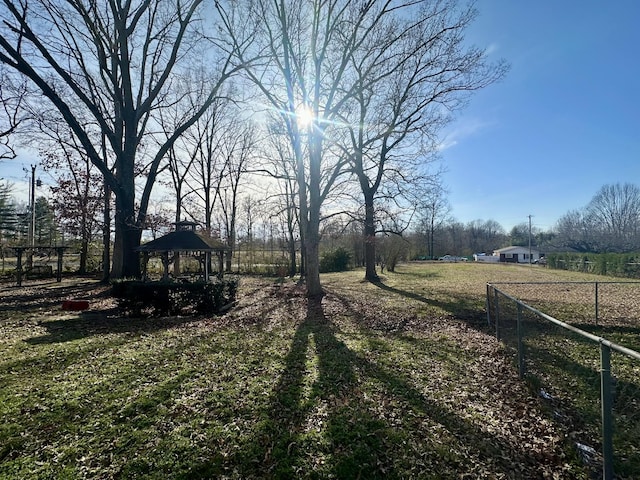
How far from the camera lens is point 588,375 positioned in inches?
186

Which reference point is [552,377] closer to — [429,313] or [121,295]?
[429,313]

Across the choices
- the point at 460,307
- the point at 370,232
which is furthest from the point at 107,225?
the point at 460,307

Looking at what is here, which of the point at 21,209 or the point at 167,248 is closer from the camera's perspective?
the point at 167,248

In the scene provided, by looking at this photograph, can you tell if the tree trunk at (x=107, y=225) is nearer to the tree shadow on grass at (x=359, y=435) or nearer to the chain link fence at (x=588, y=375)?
the tree shadow on grass at (x=359, y=435)

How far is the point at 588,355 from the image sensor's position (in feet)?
19.3

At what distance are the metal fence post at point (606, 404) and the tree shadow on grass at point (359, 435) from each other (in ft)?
2.44

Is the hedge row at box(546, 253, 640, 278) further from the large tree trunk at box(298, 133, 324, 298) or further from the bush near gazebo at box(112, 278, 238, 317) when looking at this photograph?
the bush near gazebo at box(112, 278, 238, 317)

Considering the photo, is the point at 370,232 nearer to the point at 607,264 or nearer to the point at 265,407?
the point at 265,407

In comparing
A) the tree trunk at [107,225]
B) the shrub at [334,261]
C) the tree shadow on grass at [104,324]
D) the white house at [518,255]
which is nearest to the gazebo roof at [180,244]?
the tree shadow on grass at [104,324]

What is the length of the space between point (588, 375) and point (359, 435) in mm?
4074

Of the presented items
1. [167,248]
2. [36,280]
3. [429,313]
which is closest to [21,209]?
[36,280]

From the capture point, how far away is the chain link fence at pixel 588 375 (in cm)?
236

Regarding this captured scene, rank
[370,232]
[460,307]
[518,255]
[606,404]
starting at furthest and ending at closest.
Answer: [518,255] < [370,232] < [460,307] < [606,404]

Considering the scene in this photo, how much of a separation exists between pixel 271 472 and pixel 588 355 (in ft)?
21.4
